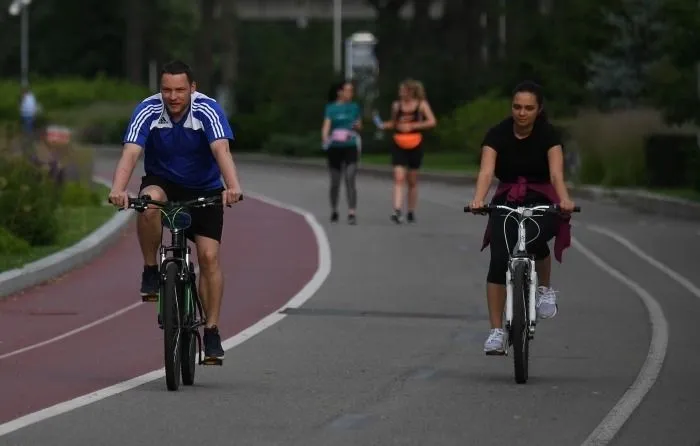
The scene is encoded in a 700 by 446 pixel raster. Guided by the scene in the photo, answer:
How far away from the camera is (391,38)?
5662 centimetres

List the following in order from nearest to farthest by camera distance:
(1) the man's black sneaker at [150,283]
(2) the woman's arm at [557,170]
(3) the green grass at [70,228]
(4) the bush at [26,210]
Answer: (1) the man's black sneaker at [150,283] < (2) the woman's arm at [557,170] < (3) the green grass at [70,228] < (4) the bush at [26,210]

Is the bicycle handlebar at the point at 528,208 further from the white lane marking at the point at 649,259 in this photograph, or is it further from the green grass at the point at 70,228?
the green grass at the point at 70,228

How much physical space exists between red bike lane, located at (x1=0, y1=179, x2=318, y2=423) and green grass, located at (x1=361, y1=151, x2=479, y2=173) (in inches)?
718

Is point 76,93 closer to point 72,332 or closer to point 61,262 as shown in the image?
point 61,262

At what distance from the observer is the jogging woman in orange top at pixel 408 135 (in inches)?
1030

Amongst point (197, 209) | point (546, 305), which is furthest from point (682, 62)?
point (197, 209)

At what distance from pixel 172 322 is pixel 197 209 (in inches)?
28.1

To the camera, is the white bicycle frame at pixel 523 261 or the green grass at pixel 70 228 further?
the green grass at pixel 70 228

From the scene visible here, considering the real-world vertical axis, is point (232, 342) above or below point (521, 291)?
below

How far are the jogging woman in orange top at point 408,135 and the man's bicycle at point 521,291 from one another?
14081 mm

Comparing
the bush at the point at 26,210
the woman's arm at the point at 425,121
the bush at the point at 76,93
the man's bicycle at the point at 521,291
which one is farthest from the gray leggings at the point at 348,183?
the bush at the point at 76,93

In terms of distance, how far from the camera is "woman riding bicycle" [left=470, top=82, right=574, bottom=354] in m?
12.0

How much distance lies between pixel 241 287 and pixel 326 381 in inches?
245

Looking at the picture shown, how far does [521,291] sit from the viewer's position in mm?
11742
